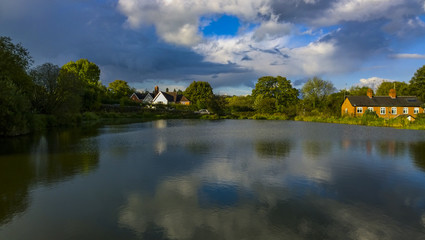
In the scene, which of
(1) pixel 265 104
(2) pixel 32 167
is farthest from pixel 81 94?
(1) pixel 265 104

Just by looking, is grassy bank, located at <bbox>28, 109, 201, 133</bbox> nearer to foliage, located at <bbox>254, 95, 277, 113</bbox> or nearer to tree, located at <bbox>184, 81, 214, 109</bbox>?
foliage, located at <bbox>254, 95, 277, 113</bbox>

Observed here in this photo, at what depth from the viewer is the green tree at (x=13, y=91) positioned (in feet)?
73.4

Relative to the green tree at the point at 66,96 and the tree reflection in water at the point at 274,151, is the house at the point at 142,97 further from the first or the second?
the tree reflection in water at the point at 274,151

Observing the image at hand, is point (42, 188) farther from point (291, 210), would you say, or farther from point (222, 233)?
point (291, 210)

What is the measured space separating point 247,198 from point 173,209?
2.30 meters

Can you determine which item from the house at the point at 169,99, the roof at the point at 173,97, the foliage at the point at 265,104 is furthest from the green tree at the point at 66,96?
the roof at the point at 173,97

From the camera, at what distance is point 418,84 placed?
57906 mm

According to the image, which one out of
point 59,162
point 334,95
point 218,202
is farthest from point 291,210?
point 334,95

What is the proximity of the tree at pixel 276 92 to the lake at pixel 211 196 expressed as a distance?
5752 centimetres

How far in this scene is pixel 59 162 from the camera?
13578mm

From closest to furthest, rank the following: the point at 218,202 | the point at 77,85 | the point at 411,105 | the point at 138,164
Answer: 1. the point at 218,202
2. the point at 138,164
3. the point at 77,85
4. the point at 411,105

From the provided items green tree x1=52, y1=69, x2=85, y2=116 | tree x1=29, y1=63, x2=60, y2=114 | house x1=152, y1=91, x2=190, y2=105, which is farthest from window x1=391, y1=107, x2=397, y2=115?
house x1=152, y1=91, x2=190, y2=105

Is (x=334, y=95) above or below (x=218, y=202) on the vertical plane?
above

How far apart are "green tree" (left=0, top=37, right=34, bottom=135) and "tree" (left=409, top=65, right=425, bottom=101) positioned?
221ft
